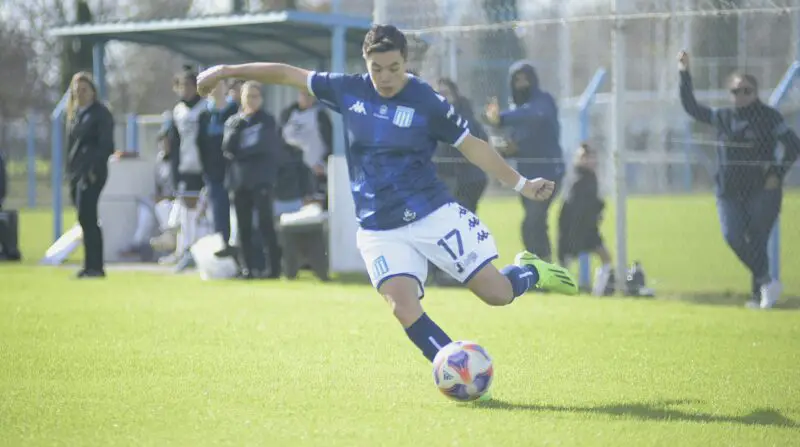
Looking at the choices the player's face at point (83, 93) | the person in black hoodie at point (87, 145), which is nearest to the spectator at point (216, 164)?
the person in black hoodie at point (87, 145)

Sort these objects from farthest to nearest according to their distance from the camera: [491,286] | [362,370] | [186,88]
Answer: [186,88]
[362,370]
[491,286]

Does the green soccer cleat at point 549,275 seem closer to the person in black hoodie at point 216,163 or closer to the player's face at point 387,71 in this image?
the player's face at point 387,71

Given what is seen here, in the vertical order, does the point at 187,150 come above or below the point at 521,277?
above

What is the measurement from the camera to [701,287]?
15.7 metres

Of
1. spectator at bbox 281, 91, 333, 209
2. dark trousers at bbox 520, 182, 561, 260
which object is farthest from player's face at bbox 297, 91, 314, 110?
dark trousers at bbox 520, 182, 561, 260

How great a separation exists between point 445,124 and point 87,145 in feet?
28.2

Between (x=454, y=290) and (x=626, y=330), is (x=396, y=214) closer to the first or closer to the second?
(x=626, y=330)

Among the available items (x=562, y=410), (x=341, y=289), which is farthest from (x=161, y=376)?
(x=341, y=289)

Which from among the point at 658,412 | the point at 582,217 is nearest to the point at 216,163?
the point at 582,217

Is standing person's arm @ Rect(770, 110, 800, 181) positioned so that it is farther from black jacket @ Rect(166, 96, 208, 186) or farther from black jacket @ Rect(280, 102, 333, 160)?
black jacket @ Rect(166, 96, 208, 186)

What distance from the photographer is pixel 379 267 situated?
7871mm

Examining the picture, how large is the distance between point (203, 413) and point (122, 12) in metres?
41.1

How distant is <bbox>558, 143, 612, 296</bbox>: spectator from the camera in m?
14.9

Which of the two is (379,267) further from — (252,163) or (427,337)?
(252,163)
